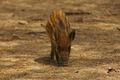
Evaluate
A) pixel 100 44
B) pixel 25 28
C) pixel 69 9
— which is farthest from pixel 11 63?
pixel 69 9

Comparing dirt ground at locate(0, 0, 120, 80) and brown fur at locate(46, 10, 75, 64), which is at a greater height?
brown fur at locate(46, 10, 75, 64)

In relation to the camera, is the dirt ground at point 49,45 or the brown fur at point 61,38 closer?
the dirt ground at point 49,45

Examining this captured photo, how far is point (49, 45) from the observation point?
7.91 meters

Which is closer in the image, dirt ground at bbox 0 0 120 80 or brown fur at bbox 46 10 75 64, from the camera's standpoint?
dirt ground at bbox 0 0 120 80

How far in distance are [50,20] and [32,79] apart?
1.86 m

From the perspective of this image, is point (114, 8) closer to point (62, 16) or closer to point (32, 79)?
point (62, 16)

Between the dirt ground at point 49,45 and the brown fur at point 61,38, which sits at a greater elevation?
the brown fur at point 61,38

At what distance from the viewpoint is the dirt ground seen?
5.19 meters

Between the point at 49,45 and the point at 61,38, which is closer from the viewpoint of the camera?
the point at 61,38

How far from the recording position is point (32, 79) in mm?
4734

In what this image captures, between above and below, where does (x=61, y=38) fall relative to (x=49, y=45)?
above

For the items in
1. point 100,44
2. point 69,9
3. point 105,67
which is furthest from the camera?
point 69,9

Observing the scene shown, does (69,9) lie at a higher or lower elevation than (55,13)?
lower

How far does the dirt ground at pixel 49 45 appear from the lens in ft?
17.0
